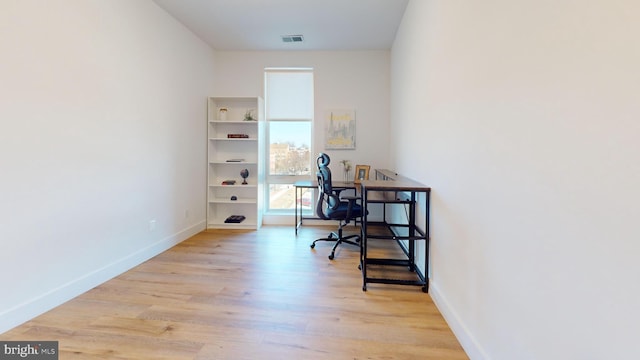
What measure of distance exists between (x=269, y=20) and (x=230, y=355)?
3.73 m

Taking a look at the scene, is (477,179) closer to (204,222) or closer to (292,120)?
(292,120)

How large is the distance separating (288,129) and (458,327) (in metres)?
3.88

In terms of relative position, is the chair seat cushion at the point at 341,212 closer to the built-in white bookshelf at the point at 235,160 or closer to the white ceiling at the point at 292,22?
the built-in white bookshelf at the point at 235,160

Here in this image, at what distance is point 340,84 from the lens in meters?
4.66

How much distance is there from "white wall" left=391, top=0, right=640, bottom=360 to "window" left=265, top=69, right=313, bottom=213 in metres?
3.06

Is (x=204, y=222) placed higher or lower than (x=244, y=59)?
lower

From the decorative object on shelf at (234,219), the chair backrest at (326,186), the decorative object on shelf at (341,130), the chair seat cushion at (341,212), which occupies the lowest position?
the decorative object on shelf at (234,219)

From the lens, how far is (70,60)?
222 centimetres

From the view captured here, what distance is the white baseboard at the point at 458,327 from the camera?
1.50 meters

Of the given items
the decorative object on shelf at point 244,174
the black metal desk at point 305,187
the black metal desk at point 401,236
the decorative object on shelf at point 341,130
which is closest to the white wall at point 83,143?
the decorative object on shelf at point 244,174

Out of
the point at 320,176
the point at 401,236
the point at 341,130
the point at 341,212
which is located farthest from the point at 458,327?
the point at 341,130

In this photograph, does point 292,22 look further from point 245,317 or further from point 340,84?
point 245,317

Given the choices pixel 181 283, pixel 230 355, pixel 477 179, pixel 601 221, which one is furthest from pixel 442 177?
pixel 181 283

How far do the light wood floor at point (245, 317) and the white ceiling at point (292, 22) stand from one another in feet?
9.94
